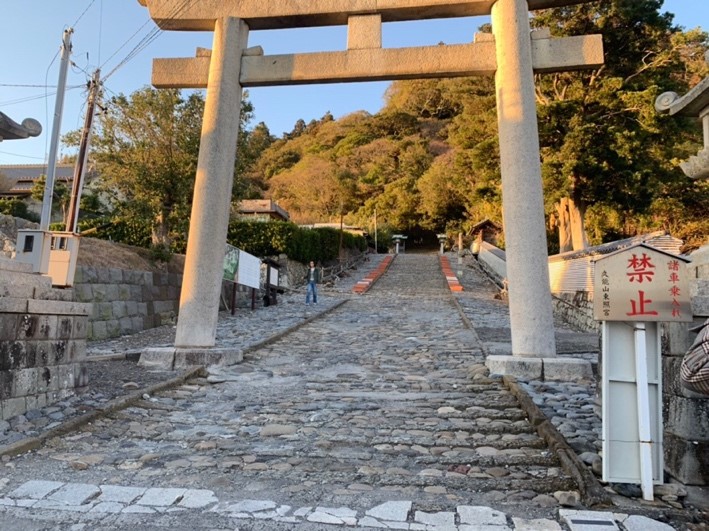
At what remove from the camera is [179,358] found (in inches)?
305

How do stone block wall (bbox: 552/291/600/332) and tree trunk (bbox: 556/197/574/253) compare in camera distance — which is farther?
tree trunk (bbox: 556/197/574/253)

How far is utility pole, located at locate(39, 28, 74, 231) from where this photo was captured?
9680 millimetres

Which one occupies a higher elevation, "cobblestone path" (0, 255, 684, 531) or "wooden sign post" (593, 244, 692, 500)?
"wooden sign post" (593, 244, 692, 500)

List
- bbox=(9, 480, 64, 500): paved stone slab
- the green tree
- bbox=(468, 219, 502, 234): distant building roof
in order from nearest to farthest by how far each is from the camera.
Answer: bbox=(9, 480, 64, 500): paved stone slab
the green tree
bbox=(468, 219, 502, 234): distant building roof

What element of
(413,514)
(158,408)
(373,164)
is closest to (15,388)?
(158,408)

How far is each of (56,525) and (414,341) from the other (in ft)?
26.0

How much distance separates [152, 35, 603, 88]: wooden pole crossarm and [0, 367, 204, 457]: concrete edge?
16.0 ft

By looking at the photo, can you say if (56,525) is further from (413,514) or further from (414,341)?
(414,341)

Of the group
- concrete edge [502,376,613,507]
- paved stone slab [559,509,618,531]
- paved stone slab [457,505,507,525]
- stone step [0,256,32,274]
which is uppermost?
stone step [0,256,32,274]

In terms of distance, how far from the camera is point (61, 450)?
176 inches

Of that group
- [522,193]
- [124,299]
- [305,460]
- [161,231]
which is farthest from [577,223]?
[305,460]

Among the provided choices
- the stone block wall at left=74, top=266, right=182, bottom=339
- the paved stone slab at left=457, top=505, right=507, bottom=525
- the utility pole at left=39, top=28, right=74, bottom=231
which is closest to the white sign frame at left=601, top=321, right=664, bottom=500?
the paved stone slab at left=457, top=505, right=507, bottom=525

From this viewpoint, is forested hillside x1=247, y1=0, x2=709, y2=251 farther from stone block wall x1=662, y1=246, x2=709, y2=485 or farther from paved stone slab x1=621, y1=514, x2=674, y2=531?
paved stone slab x1=621, y1=514, x2=674, y2=531

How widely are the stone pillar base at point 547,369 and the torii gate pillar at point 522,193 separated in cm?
7
